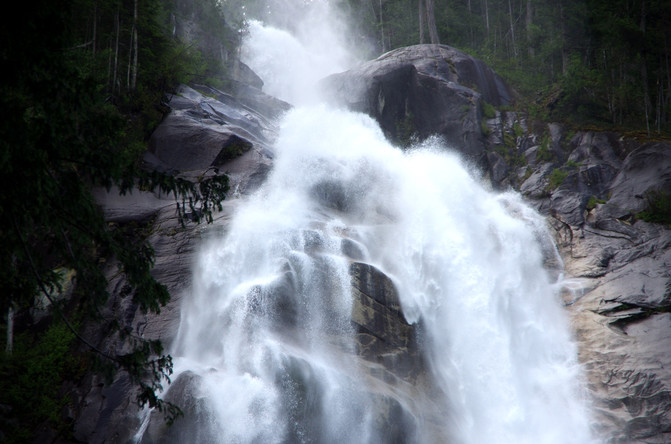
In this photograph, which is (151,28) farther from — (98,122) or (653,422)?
(653,422)

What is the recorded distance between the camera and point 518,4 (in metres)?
37.5

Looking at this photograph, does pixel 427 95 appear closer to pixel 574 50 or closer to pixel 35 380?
pixel 574 50

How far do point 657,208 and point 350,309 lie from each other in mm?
12292

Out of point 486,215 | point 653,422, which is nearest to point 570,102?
point 486,215

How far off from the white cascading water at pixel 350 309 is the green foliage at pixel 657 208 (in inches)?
140

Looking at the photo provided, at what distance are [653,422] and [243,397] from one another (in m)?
10.8

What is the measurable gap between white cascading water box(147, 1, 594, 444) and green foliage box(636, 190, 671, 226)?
11.7 ft

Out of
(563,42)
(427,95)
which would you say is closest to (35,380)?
(427,95)

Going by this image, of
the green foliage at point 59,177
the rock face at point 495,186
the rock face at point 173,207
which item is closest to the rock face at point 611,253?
the rock face at point 495,186

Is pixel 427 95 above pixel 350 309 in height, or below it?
above

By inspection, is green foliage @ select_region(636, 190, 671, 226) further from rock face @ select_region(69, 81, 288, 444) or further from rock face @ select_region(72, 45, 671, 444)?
rock face @ select_region(69, 81, 288, 444)

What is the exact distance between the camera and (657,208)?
16.7 m

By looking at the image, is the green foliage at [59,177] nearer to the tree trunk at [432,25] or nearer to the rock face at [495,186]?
the rock face at [495,186]

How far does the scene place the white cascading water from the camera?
10.9 metres
